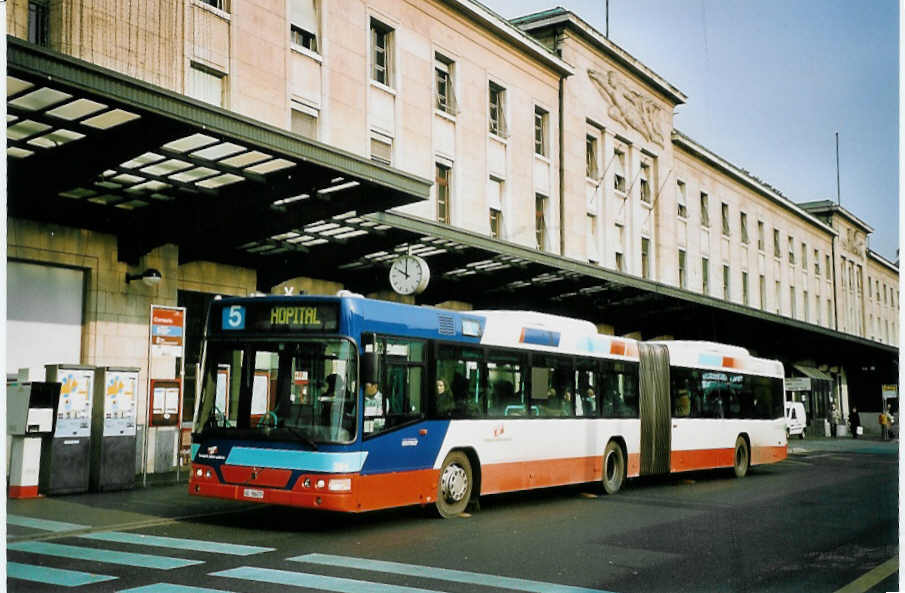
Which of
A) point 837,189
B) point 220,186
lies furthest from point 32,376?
point 837,189

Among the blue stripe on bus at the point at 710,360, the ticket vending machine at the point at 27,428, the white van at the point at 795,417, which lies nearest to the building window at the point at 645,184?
the white van at the point at 795,417

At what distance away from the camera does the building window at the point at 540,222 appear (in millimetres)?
30781

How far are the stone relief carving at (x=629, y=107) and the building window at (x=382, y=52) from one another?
37.4 feet

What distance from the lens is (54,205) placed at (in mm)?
15773

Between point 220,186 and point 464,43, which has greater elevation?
point 464,43

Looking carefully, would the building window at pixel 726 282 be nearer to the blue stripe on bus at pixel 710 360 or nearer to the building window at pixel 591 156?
the building window at pixel 591 156

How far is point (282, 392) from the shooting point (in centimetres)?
1119

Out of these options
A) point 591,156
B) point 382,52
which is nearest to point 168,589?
point 382,52

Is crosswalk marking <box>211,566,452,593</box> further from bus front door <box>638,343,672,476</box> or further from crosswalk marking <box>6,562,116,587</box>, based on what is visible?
bus front door <box>638,343,672,476</box>

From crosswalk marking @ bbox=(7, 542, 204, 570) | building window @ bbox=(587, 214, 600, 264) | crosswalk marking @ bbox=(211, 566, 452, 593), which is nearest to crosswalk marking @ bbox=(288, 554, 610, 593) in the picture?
crosswalk marking @ bbox=(211, 566, 452, 593)

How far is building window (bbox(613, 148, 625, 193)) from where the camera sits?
3584 centimetres

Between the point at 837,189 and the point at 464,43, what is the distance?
18249 mm

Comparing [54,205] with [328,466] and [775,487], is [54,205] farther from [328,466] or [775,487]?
[775,487]

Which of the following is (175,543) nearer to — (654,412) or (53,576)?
(53,576)
